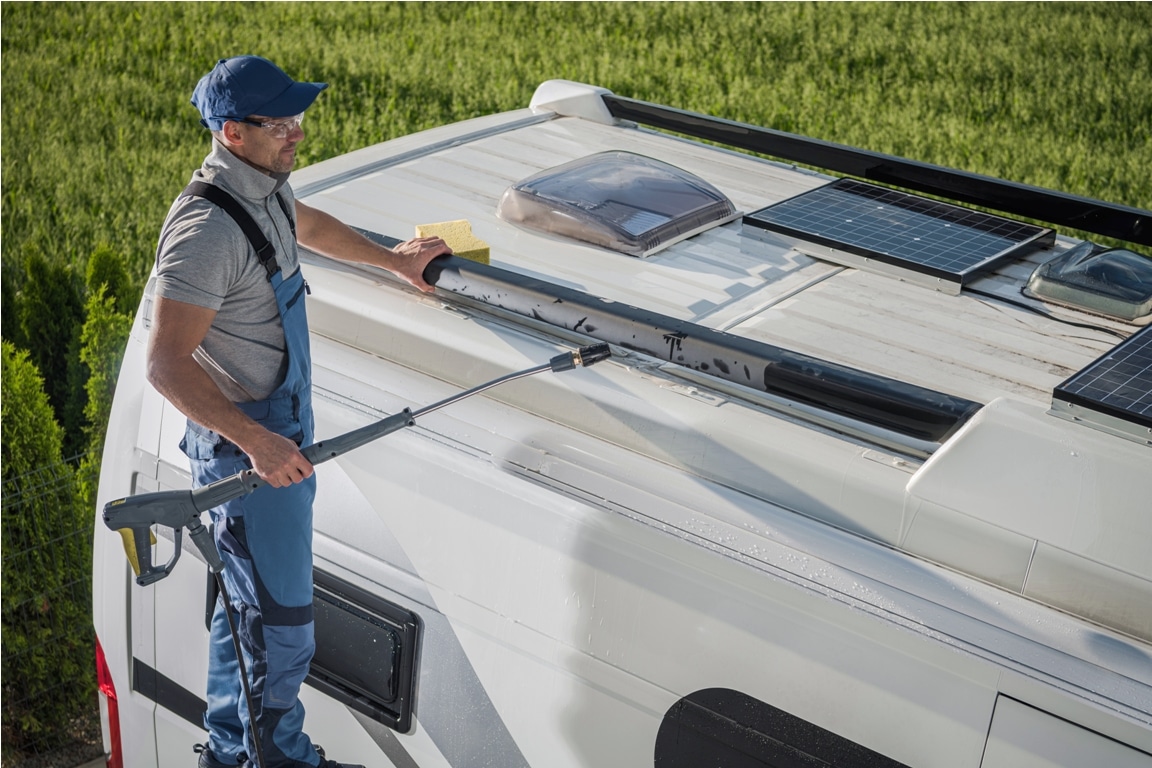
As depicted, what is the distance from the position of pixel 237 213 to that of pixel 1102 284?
2.21 metres

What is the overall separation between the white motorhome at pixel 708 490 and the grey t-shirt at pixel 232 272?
0.78 ft

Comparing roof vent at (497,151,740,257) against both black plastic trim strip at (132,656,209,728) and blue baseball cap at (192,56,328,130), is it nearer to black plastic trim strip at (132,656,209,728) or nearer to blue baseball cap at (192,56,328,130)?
blue baseball cap at (192,56,328,130)

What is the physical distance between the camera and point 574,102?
469cm

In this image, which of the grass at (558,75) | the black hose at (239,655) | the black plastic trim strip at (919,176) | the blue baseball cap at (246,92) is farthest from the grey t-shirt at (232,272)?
the grass at (558,75)

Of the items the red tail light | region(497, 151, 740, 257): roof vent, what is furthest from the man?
the red tail light

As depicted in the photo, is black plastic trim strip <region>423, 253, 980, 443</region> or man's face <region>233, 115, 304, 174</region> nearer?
black plastic trim strip <region>423, 253, 980, 443</region>

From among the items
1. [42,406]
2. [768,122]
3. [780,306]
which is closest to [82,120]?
[768,122]

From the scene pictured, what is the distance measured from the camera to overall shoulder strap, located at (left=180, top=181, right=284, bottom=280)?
9.84 ft

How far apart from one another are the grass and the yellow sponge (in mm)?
6568

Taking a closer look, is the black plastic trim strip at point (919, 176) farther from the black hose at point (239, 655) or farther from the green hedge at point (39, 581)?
the green hedge at point (39, 581)

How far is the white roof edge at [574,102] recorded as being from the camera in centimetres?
466

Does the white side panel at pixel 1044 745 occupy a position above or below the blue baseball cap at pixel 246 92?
below

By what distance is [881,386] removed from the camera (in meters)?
2.68

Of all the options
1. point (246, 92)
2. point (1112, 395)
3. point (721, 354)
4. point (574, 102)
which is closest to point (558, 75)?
point (574, 102)
